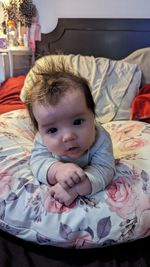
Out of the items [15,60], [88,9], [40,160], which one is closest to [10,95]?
[15,60]

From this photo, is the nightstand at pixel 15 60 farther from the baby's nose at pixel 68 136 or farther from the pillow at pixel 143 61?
the baby's nose at pixel 68 136

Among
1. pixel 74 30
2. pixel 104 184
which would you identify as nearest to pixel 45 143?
pixel 104 184

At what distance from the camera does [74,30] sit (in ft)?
7.16

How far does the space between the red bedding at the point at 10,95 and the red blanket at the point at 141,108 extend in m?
0.60

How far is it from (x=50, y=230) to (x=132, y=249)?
205 millimetres

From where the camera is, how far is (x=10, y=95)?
1.81m

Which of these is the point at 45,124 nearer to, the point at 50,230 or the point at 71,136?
the point at 71,136

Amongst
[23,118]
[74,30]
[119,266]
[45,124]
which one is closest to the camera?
[119,266]

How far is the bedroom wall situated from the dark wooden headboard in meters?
0.07

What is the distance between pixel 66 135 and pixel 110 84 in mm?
953

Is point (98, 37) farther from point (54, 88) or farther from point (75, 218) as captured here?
point (75, 218)

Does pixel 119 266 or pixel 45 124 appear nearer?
pixel 119 266

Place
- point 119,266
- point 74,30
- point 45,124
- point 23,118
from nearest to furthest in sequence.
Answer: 1. point 119,266
2. point 45,124
3. point 23,118
4. point 74,30

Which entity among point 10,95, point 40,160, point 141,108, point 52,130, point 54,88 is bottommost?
point 10,95
